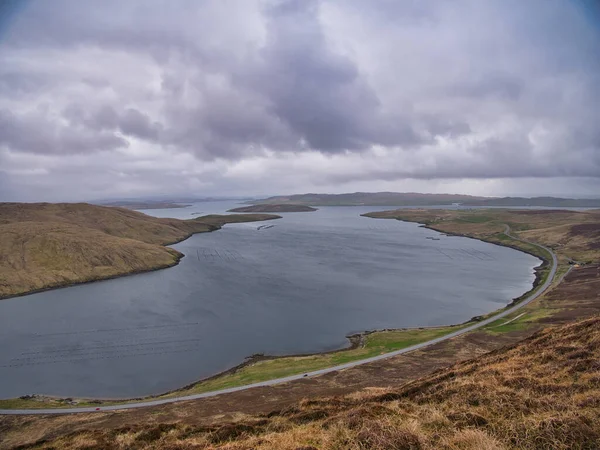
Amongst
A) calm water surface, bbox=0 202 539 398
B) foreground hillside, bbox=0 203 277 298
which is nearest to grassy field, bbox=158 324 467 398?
calm water surface, bbox=0 202 539 398

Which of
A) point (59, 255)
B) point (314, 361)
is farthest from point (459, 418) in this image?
point (59, 255)

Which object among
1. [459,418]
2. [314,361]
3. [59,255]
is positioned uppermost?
[459,418]

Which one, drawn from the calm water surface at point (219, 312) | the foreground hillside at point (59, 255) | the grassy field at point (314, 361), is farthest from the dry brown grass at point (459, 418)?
the foreground hillside at point (59, 255)

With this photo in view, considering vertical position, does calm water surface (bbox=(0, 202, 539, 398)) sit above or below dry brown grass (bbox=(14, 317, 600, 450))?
below

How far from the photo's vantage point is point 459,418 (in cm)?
1326

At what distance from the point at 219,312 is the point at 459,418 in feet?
183

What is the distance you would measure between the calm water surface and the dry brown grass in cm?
2490

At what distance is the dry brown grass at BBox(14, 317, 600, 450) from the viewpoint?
1082 cm

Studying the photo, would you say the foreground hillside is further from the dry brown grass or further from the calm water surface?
the dry brown grass

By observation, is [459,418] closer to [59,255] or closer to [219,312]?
[219,312]

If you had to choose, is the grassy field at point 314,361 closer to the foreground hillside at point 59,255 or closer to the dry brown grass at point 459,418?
the dry brown grass at point 459,418

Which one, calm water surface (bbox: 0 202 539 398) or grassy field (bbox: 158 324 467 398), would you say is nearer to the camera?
grassy field (bbox: 158 324 467 398)

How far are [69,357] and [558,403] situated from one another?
5536 cm

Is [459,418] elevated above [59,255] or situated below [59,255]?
above
